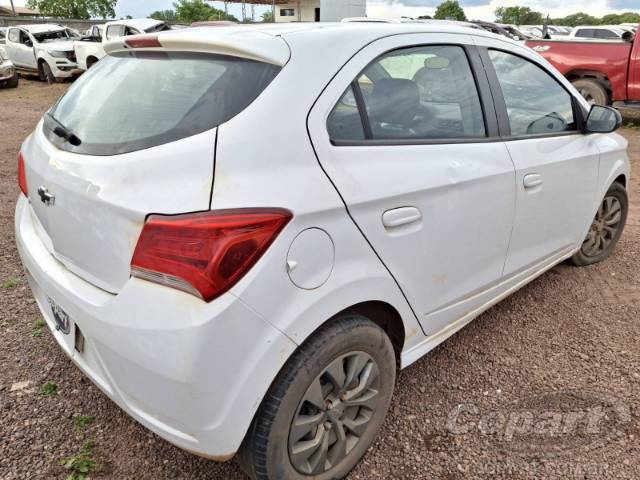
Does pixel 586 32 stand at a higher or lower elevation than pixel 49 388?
higher

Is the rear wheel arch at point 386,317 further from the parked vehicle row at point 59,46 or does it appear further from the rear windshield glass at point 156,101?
the parked vehicle row at point 59,46

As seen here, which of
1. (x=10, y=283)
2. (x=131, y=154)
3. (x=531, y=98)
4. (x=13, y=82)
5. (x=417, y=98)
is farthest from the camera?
(x=13, y=82)

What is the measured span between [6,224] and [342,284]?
13.3ft

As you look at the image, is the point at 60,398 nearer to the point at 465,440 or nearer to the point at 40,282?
the point at 40,282

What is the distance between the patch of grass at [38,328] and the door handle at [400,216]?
2210 millimetres

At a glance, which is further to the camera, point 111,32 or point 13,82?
point 13,82

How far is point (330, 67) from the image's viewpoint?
1.75 meters

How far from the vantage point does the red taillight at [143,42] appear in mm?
1950

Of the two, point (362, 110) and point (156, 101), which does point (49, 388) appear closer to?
point (156, 101)

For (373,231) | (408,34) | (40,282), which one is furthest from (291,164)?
(40,282)

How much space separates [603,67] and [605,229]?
677 centimetres

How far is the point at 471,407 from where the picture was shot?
7.93 feet

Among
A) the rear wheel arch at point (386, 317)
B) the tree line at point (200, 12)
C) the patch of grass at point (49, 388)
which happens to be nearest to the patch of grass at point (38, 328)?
the patch of grass at point (49, 388)

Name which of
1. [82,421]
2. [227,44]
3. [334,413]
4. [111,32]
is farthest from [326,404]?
[111,32]
